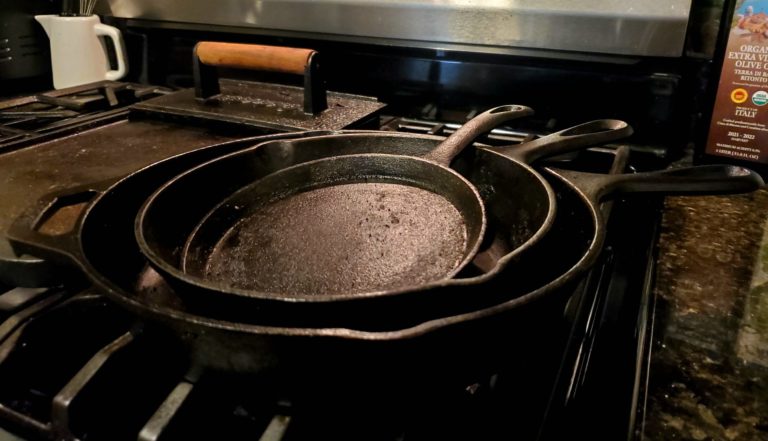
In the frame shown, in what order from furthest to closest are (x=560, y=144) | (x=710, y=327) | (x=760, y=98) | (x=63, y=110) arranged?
(x=63, y=110) → (x=760, y=98) → (x=560, y=144) → (x=710, y=327)

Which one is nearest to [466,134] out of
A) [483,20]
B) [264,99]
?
[483,20]

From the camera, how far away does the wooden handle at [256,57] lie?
0.78 m

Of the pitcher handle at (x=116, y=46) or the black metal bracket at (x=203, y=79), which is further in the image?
the pitcher handle at (x=116, y=46)

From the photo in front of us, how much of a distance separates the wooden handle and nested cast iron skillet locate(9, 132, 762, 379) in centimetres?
39

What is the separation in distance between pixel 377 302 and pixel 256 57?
1.95ft

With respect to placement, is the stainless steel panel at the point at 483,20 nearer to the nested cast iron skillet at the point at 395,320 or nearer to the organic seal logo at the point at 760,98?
the organic seal logo at the point at 760,98

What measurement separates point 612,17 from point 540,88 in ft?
0.45

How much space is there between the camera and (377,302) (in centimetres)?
32

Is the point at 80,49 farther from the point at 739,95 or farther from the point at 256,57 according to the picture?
the point at 739,95

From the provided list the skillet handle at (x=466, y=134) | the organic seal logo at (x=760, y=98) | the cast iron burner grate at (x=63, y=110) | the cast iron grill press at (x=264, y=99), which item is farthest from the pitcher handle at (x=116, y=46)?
the organic seal logo at (x=760, y=98)

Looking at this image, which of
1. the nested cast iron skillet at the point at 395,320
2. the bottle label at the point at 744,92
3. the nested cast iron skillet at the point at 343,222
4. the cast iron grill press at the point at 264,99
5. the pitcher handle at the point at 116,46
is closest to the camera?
the nested cast iron skillet at the point at 395,320

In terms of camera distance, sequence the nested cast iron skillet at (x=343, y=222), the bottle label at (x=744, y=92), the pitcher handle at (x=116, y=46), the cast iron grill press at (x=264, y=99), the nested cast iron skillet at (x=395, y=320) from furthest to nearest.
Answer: the pitcher handle at (x=116, y=46), the cast iron grill press at (x=264, y=99), the bottle label at (x=744, y=92), the nested cast iron skillet at (x=343, y=222), the nested cast iron skillet at (x=395, y=320)

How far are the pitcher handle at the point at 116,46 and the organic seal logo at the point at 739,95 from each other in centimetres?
106

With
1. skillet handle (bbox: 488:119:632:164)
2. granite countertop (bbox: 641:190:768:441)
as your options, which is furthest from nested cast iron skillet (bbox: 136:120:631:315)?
granite countertop (bbox: 641:190:768:441)
